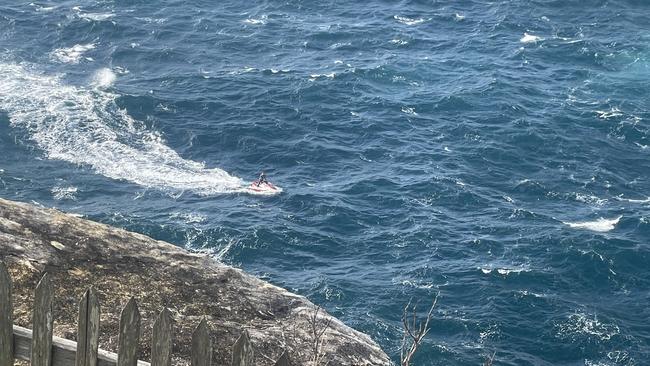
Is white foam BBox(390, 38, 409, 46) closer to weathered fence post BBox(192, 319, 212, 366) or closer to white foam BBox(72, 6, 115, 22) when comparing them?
white foam BBox(72, 6, 115, 22)

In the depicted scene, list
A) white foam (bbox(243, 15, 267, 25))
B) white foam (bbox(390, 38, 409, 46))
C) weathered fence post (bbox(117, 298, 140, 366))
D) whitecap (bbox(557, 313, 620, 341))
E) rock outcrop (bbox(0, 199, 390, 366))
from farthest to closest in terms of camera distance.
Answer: white foam (bbox(243, 15, 267, 25)), white foam (bbox(390, 38, 409, 46)), whitecap (bbox(557, 313, 620, 341)), rock outcrop (bbox(0, 199, 390, 366)), weathered fence post (bbox(117, 298, 140, 366))

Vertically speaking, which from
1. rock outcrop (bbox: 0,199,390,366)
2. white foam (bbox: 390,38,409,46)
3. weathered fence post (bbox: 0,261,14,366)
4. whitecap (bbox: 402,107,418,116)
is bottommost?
whitecap (bbox: 402,107,418,116)

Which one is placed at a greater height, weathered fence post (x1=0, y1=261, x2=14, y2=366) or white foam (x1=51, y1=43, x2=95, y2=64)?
weathered fence post (x1=0, y1=261, x2=14, y2=366)

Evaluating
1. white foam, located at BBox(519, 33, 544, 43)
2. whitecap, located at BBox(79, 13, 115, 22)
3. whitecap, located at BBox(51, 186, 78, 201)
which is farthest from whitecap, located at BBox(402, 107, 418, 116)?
whitecap, located at BBox(79, 13, 115, 22)

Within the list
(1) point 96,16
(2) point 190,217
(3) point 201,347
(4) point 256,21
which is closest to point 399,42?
(4) point 256,21

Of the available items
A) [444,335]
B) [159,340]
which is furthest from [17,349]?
[444,335]
